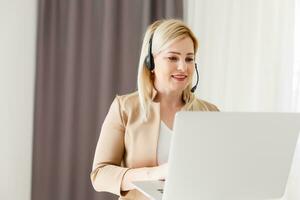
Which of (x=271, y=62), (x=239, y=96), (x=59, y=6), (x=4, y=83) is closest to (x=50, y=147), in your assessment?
(x=4, y=83)

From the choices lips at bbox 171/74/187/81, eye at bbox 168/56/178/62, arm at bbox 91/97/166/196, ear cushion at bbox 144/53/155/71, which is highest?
eye at bbox 168/56/178/62

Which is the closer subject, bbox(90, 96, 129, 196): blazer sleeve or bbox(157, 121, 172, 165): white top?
bbox(90, 96, 129, 196): blazer sleeve

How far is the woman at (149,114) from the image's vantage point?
131 cm

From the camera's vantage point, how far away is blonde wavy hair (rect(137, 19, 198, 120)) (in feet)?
4.36

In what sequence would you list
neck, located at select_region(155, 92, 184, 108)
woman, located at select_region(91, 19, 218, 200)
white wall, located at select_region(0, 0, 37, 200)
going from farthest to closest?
white wall, located at select_region(0, 0, 37, 200)
neck, located at select_region(155, 92, 184, 108)
woman, located at select_region(91, 19, 218, 200)

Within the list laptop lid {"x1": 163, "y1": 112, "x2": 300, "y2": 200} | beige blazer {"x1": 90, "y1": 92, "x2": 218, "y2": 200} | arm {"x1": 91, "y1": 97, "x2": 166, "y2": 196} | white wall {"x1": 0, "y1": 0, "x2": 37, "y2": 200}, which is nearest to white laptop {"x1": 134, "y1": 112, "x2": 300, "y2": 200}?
laptop lid {"x1": 163, "y1": 112, "x2": 300, "y2": 200}

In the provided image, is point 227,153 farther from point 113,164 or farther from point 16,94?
point 16,94

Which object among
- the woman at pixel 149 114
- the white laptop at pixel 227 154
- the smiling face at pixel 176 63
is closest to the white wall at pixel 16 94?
the woman at pixel 149 114

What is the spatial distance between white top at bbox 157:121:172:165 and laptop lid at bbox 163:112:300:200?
1.41ft

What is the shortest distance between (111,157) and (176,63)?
1.25 ft

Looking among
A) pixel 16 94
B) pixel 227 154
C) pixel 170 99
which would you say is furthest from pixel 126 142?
pixel 16 94

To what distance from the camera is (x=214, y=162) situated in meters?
0.87

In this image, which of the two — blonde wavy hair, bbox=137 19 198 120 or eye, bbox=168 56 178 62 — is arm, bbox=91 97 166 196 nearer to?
blonde wavy hair, bbox=137 19 198 120

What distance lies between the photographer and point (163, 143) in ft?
4.42
